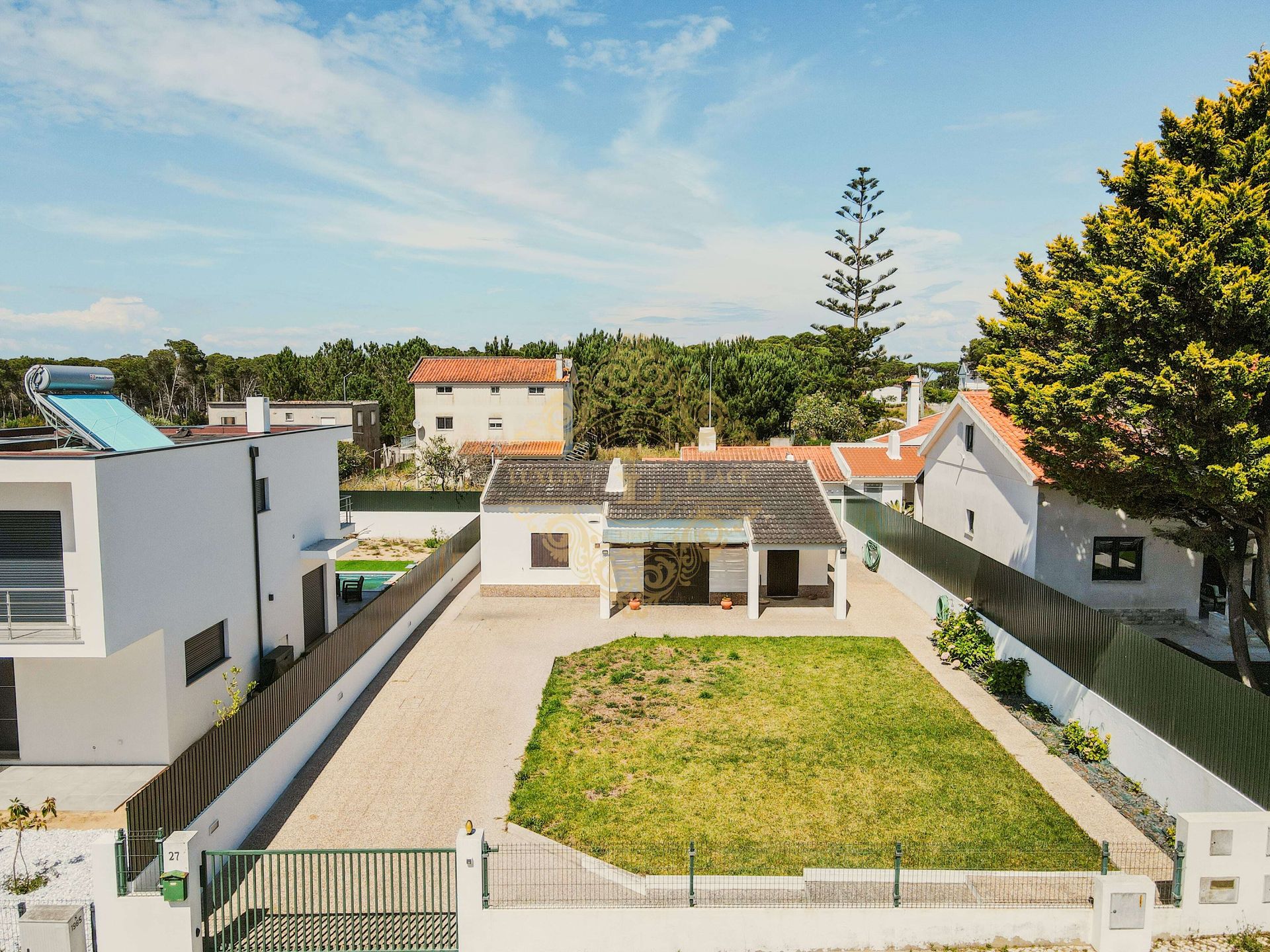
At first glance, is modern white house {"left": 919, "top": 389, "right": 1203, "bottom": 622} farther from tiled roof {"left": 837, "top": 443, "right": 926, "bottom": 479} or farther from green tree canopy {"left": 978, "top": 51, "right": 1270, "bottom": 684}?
tiled roof {"left": 837, "top": 443, "right": 926, "bottom": 479}

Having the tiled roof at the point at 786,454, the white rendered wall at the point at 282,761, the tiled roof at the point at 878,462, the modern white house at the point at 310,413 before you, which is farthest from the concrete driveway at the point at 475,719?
the modern white house at the point at 310,413

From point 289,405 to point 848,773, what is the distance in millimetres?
41010

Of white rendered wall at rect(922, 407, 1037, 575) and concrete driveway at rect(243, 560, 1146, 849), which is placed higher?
white rendered wall at rect(922, 407, 1037, 575)

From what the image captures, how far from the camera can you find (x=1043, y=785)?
1200 centimetres

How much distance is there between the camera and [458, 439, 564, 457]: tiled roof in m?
44.1

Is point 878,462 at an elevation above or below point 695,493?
above

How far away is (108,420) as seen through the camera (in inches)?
498

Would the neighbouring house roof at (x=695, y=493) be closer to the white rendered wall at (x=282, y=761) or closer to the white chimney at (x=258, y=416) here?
the white rendered wall at (x=282, y=761)

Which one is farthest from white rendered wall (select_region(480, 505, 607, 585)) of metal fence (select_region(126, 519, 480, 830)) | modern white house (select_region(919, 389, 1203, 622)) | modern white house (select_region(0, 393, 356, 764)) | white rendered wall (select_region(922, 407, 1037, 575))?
modern white house (select_region(919, 389, 1203, 622))

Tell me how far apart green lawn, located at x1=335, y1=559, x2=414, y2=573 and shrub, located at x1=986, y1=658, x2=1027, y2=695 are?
19283 millimetres

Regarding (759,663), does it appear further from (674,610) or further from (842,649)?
(674,610)

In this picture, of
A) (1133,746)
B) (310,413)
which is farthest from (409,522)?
(1133,746)

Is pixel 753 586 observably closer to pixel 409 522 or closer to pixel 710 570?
pixel 710 570

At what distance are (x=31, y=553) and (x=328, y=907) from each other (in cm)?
696
